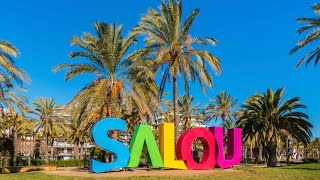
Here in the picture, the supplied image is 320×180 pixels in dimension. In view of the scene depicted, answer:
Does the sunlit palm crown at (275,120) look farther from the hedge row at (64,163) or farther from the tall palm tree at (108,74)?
the hedge row at (64,163)

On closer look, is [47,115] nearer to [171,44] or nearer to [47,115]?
[47,115]

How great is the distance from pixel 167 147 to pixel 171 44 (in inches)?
315

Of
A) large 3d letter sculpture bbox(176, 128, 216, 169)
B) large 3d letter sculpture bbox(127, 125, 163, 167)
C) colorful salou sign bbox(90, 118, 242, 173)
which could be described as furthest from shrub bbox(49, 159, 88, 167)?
large 3d letter sculpture bbox(127, 125, 163, 167)

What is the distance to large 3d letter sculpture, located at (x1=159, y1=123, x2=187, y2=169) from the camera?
27094 mm

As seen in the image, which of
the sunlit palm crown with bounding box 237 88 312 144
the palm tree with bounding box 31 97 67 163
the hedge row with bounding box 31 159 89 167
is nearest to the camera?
the sunlit palm crown with bounding box 237 88 312 144

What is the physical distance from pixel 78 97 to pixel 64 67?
2503 millimetres

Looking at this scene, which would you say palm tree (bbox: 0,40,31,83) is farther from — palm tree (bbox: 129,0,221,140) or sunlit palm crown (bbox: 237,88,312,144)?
sunlit palm crown (bbox: 237,88,312,144)

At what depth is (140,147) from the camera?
26641mm

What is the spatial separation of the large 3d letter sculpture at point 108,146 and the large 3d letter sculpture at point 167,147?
8.55ft

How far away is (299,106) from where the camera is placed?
137 ft

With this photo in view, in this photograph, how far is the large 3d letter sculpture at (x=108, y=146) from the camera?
2516 cm

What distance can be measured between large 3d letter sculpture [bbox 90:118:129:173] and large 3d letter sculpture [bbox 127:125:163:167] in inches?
21.3

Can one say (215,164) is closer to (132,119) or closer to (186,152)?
(186,152)

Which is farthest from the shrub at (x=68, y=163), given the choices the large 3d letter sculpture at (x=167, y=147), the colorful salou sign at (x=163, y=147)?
the large 3d letter sculpture at (x=167, y=147)
